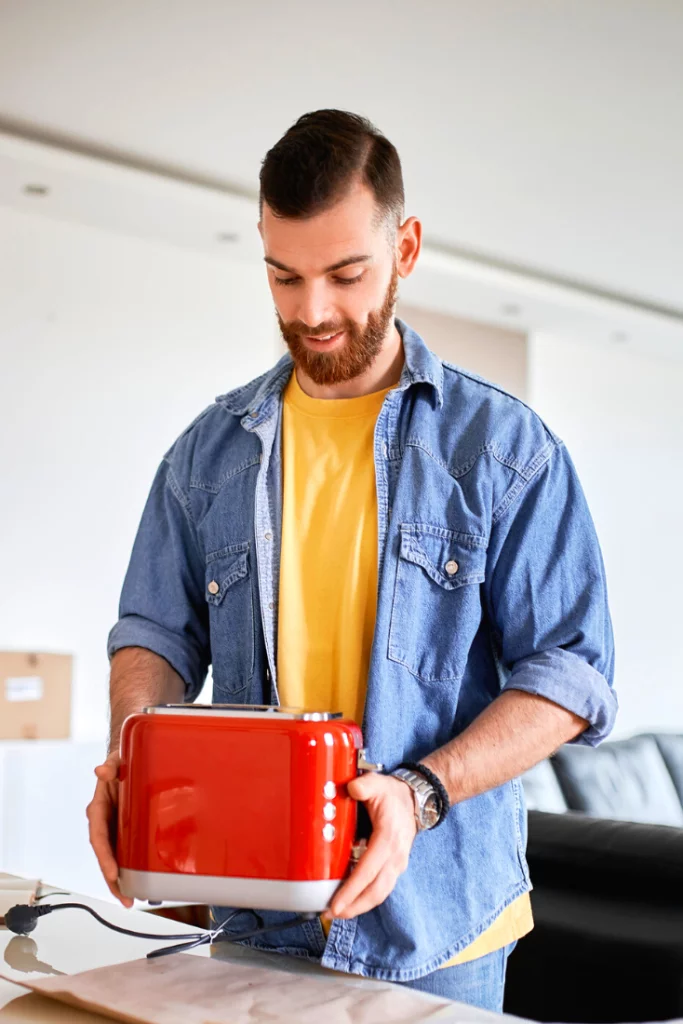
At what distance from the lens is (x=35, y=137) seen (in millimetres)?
3885

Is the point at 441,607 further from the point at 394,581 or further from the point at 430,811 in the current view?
the point at 430,811

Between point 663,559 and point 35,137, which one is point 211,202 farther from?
point 663,559

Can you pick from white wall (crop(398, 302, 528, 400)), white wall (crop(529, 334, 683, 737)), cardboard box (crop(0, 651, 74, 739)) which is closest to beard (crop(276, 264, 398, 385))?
cardboard box (crop(0, 651, 74, 739))

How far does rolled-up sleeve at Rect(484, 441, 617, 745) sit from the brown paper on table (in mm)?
314

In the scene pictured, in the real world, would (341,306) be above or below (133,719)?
above

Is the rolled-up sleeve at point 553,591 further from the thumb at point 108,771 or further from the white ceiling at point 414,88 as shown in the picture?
the white ceiling at point 414,88

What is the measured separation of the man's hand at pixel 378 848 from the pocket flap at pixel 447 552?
25 cm

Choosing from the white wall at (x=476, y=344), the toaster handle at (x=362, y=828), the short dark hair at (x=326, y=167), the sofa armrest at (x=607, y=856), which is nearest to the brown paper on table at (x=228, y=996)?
the toaster handle at (x=362, y=828)

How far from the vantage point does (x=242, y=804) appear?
35.3 inches

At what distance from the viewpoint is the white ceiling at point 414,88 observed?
3094 millimetres

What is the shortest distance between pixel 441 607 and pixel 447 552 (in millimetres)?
58

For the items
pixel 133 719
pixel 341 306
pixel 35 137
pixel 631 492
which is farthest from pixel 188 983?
pixel 631 492

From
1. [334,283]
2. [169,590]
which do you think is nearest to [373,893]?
[169,590]

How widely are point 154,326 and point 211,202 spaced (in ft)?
2.22
